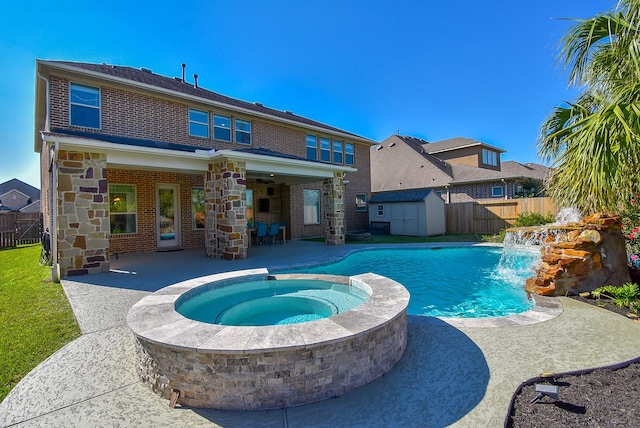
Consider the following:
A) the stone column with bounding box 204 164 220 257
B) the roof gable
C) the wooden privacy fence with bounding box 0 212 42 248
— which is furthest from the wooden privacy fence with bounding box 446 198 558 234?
the wooden privacy fence with bounding box 0 212 42 248

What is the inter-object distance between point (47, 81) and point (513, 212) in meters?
20.1

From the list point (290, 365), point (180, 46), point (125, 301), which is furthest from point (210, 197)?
point (290, 365)

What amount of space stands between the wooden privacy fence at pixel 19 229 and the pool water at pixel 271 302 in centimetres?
1673

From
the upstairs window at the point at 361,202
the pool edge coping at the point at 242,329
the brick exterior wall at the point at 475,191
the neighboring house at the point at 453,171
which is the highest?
the neighboring house at the point at 453,171

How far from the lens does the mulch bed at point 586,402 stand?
2.06 meters

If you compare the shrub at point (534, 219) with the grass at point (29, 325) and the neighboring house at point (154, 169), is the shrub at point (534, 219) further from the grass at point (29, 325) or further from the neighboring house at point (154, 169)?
the grass at point (29, 325)

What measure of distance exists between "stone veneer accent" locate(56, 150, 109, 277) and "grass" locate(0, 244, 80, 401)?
75 centimetres

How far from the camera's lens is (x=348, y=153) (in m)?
18.2

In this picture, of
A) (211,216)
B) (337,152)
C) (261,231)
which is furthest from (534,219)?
(211,216)

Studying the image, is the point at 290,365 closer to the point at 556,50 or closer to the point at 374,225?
the point at 556,50

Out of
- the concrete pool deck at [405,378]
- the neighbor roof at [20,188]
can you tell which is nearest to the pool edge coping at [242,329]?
the concrete pool deck at [405,378]

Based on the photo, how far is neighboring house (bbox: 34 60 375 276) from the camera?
7512mm

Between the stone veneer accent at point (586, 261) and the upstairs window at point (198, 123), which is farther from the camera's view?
the upstairs window at point (198, 123)

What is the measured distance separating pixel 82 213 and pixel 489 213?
17.9m
